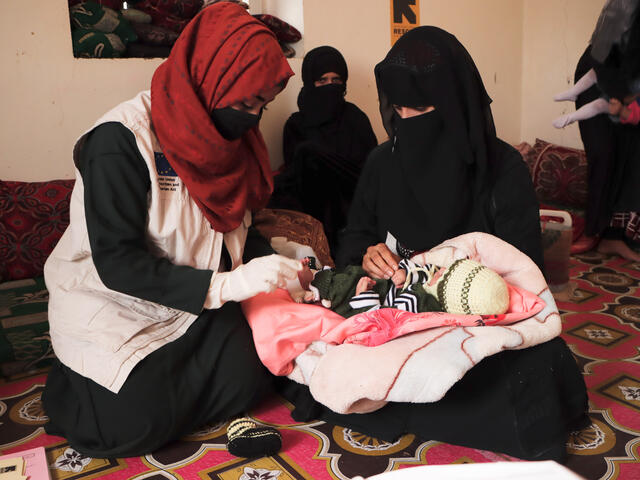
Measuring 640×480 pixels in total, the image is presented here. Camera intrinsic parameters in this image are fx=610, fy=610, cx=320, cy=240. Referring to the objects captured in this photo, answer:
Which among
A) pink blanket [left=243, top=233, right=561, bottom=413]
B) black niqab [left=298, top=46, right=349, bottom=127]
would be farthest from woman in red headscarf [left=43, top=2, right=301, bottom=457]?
black niqab [left=298, top=46, right=349, bottom=127]

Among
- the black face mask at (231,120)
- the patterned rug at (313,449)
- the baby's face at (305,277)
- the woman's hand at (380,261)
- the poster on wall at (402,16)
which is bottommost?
the patterned rug at (313,449)

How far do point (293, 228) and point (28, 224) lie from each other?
0.96m

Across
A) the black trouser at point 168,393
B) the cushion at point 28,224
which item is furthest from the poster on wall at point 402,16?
the black trouser at point 168,393

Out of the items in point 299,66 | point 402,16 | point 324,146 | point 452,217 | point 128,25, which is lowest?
point 452,217

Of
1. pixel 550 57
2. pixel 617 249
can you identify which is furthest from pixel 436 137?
pixel 550 57

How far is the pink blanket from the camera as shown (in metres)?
1.33

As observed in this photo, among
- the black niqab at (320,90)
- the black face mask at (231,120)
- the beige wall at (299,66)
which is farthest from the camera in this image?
the black niqab at (320,90)

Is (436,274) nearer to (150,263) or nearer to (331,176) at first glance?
(150,263)

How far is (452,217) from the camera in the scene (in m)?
1.72

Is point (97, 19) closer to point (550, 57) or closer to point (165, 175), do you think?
point (165, 175)

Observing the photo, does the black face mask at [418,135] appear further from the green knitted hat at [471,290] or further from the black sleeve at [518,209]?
the green knitted hat at [471,290]

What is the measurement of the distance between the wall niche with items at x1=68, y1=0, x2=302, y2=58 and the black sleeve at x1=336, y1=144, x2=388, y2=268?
36.7 inches

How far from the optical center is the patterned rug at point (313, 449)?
1417 millimetres

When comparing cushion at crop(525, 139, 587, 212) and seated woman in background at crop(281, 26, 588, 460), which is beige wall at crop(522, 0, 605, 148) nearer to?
cushion at crop(525, 139, 587, 212)
